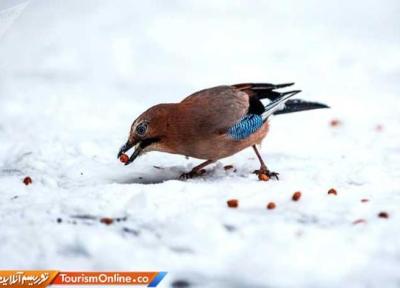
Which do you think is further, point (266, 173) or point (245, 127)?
point (266, 173)

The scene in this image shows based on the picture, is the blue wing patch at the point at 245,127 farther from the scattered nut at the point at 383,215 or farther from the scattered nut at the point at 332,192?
the scattered nut at the point at 383,215

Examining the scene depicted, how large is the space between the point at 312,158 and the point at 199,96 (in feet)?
3.91

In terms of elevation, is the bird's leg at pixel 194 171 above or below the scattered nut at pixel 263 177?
below

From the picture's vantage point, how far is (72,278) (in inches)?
143

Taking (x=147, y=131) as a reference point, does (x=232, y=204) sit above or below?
below

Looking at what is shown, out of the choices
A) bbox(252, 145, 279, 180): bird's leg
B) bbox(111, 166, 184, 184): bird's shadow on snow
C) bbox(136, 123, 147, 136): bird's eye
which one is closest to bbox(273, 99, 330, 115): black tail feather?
bbox(252, 145, 279, 180): bird's leg

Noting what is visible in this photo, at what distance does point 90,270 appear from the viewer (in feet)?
12.1

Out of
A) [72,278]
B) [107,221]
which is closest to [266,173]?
[107,221]

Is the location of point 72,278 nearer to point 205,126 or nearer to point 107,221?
point 107,221

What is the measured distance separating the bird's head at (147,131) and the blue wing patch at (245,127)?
486 millimetres

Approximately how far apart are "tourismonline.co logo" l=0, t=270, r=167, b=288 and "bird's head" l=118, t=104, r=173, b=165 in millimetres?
1112

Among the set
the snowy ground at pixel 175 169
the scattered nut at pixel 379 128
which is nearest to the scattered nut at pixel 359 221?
the snowy ground at pixel 175 169

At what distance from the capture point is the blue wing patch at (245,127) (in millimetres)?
4744

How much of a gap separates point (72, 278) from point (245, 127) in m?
1.76
